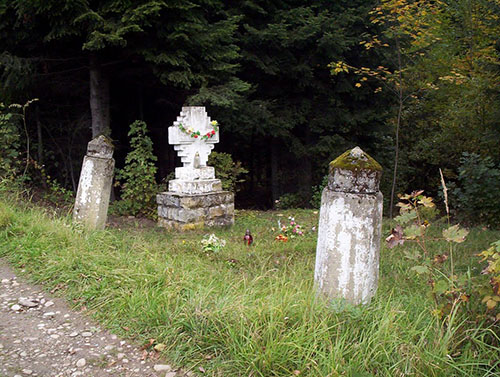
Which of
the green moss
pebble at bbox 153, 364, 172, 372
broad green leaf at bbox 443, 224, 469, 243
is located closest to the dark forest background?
the green moss

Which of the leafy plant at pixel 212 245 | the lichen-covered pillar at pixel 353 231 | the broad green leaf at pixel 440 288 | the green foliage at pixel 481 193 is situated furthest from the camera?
the green foliage at pixel 481 193

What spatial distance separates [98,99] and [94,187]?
147 inches

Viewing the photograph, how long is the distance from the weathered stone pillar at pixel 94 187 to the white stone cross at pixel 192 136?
170 centimetres

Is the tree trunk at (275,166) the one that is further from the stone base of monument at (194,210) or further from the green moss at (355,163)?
the green moss at (355,163)

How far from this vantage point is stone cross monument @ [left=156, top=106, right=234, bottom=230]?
23.7ft

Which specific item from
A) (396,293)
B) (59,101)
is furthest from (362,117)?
(396,293)

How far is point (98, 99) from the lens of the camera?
885cm

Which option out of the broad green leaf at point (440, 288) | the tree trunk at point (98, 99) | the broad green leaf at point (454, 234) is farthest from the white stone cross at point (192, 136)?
the broad green leaf at point (440, 288)

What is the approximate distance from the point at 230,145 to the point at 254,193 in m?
3.96

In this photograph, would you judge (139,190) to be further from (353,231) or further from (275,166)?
(353,231)

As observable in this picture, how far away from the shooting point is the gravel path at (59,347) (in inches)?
108

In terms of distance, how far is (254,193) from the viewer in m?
17.4

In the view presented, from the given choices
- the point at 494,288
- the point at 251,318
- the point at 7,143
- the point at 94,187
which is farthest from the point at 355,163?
the point at 7,143

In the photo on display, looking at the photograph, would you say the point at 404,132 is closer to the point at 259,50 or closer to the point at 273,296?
the point at 259,50
